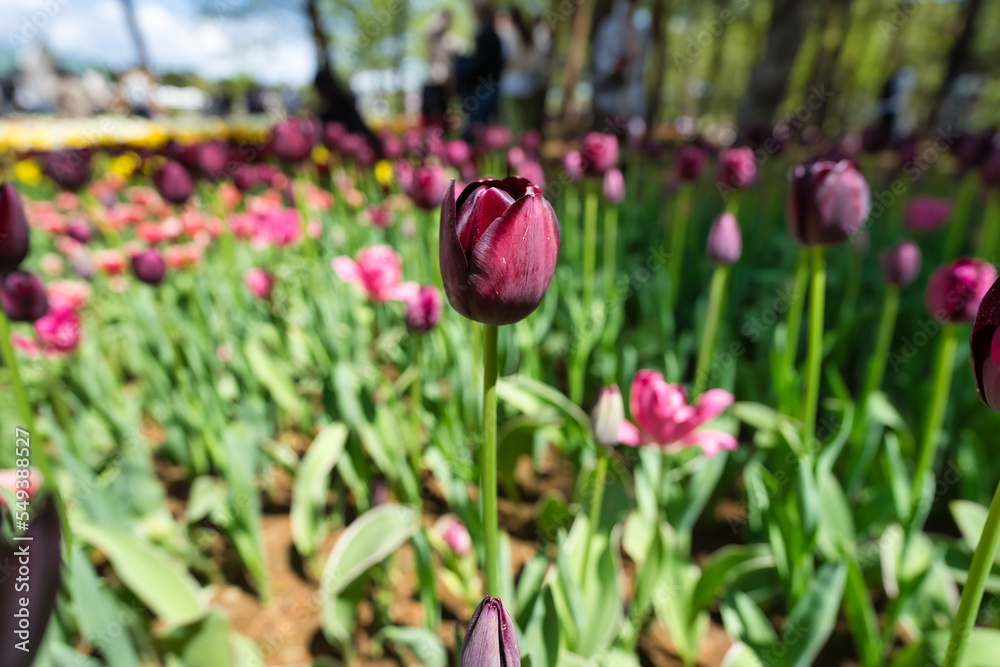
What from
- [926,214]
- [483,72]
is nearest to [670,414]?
[926,214]

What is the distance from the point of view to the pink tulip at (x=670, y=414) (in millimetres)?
1007

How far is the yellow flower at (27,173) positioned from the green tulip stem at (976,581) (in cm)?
768

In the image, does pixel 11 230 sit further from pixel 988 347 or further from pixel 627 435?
pixel 988 347

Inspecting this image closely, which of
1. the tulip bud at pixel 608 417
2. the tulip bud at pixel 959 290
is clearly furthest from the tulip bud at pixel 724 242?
the tulip bud at pixel 608 417

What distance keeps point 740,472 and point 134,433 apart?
1.83m

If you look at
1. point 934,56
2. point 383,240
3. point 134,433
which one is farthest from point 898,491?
point 934,56

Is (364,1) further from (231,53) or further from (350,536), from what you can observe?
(350,536)

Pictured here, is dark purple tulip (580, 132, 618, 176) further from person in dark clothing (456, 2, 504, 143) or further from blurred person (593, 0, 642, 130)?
blurred person (593, 0, 642, 130)

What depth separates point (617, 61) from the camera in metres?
5.68

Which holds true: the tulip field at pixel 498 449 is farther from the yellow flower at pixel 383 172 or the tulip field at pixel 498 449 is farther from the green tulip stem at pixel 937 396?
the yellow flower at pixel 383 172

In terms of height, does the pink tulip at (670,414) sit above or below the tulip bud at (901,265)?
below

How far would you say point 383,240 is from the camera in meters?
2.97

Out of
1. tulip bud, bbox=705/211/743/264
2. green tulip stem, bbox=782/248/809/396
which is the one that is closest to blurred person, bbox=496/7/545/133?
tulip bud, bbox=705/211/743/264

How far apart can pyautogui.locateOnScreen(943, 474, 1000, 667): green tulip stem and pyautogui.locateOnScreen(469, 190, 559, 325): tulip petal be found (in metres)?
0.45
